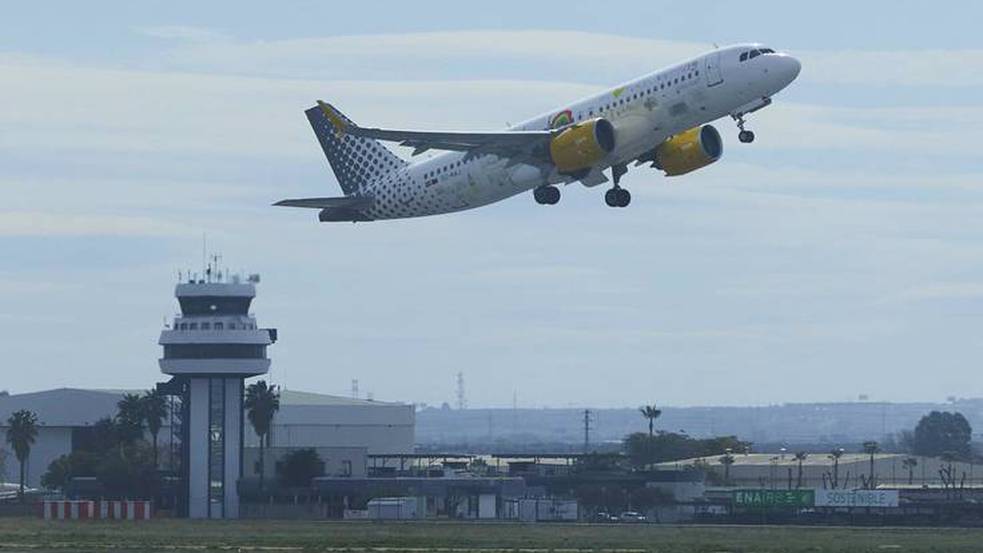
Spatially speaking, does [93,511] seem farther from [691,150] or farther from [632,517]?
[691,150]

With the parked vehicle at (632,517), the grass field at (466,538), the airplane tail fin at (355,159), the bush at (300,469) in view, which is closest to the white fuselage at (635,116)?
the airplane tail fin at (355,159)

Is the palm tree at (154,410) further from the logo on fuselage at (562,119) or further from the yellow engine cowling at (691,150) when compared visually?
the yellow engine cowling at (691,150)

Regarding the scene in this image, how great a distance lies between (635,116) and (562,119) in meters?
5.34

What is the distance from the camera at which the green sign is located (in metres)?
127

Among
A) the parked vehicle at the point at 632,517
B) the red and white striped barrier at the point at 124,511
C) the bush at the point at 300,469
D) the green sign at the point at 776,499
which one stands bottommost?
the parked vehicle at the point at 632,517

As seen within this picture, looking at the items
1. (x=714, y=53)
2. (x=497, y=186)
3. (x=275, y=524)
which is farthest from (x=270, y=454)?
(x=714, y=53)

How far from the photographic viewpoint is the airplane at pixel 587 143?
88562 millimetres

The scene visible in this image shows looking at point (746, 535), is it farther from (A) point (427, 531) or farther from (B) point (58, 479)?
(B) point (58, 479)

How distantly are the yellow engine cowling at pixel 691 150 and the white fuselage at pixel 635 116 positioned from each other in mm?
1230

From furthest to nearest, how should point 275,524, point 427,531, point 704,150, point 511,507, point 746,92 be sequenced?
point 511,507 < point 275,524 < point 427,531 < point 704,150 < point 746,92

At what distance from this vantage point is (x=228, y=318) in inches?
7023

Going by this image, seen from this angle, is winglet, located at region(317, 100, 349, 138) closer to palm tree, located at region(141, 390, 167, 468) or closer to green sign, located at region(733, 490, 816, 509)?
green sign, located at region(733, 490, 816, 509)

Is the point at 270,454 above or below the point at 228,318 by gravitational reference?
below

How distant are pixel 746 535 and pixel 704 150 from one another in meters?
20.0
